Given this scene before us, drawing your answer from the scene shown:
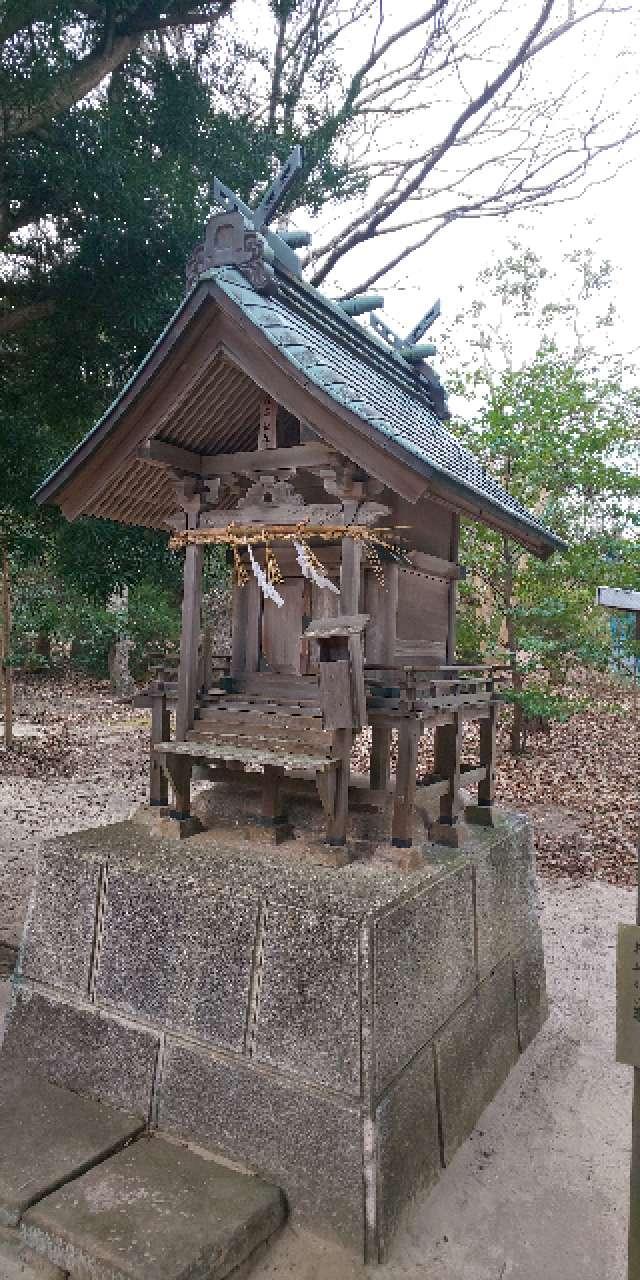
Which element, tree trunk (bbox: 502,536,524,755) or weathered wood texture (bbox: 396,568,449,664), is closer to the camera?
weathered wood texture (bbox: 396,568,449,664)

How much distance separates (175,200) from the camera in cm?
623

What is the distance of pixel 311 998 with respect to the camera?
12.2 feet

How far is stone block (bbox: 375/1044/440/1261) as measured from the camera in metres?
3.48

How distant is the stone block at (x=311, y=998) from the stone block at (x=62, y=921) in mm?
1258

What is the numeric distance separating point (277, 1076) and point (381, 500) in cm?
333

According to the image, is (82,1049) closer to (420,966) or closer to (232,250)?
(420,966)

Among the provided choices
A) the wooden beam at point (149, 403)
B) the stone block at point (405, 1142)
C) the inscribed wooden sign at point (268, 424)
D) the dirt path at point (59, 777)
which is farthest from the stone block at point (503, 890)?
the dirt path at point (59, 777)

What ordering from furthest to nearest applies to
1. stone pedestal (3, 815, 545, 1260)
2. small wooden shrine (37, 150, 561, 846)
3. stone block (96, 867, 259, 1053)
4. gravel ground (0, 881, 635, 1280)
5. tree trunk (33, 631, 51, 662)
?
tree trunk (33, 631, 51, 662), small wooden shrine (37, 150, 561, 846), stone block (96, 867, 259, 1053), stone pedestal (3, 815, 545, 1260), gravel ground (0, 881, 635, 1280)

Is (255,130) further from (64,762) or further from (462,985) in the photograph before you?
(64,762)

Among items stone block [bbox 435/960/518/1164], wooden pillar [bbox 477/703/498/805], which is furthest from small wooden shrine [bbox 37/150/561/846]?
stone block [bbox 435/960/518/1164]

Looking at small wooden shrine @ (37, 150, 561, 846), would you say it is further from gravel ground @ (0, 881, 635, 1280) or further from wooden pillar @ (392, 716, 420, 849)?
gravel ground @ (0, 881, 635, 1280)

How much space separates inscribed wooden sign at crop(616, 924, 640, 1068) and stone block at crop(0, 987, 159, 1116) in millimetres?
2589

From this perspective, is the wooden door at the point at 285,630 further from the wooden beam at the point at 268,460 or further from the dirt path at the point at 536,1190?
the dirt path at the point at 536,1190

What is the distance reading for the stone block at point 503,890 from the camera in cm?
502
